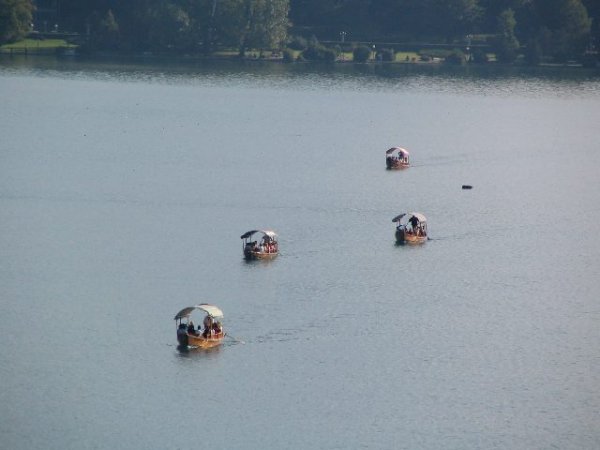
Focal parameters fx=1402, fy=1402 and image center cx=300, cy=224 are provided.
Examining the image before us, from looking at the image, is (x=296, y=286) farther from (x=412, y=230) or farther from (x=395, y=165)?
(x=395, y=165)

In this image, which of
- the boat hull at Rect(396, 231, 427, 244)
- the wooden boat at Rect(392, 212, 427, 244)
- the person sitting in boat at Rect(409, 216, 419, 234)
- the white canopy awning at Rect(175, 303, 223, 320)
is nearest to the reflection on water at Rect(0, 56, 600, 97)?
the wooden boat at Rect(392, 212, 427, 244)

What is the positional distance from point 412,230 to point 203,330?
85.0 feet

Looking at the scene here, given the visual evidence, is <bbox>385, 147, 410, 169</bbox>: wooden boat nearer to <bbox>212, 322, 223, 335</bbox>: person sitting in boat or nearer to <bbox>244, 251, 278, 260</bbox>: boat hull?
<bbox>244, 251, 278, 260</bbox>: boat hull

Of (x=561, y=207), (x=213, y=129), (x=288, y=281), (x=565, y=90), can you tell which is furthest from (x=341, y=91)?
(x=288, y=281)

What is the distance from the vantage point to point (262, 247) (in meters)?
83.5

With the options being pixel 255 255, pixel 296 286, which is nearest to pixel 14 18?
pixel 255 255

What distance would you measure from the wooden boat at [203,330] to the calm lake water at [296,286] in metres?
0.97

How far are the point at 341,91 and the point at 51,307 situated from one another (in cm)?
10953

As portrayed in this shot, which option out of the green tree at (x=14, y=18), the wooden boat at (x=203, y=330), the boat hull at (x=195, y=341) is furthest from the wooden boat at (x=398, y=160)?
the green tree at (x=14, y=18)

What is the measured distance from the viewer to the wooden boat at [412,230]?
89.8 m

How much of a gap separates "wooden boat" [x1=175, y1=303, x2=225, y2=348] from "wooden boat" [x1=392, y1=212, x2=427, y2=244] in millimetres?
22992

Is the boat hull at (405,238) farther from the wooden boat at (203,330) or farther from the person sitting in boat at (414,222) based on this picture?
the wooden boat at (203,330)

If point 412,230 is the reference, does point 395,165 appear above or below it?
below

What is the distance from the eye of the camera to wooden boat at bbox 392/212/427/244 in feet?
294
